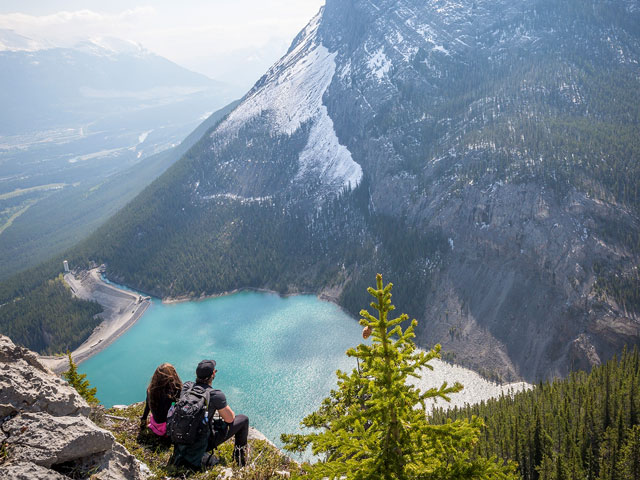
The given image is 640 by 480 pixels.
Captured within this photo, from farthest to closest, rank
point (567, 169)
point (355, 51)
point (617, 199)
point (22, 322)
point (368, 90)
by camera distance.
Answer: point (355, 51) < point (368, 90) < point (22, 322) < point (567, 169) < point (617, 199)

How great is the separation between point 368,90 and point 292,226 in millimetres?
51266

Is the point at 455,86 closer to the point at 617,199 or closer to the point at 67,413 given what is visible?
the point at 617,199

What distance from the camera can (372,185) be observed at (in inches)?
5064

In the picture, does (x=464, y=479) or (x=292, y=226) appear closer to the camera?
(x=464, y=479)

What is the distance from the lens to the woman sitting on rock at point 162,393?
13289 millimetres

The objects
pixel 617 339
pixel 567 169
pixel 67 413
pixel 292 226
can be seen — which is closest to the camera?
pixel 67 413

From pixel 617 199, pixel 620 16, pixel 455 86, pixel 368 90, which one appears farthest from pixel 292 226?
pixel 620 16

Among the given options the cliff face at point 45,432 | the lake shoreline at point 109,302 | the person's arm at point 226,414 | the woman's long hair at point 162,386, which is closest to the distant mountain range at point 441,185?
the lake shoreline at point 109,302

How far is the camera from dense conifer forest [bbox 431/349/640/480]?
3553cm

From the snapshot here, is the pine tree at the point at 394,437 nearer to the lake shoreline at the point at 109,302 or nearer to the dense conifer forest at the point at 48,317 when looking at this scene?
the lake shoreline at the point at 109,302

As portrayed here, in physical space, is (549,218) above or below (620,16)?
below

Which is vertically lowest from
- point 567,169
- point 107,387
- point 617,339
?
point 107,387

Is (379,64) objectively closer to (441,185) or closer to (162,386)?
(441,185)

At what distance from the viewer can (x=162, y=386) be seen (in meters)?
13.3
